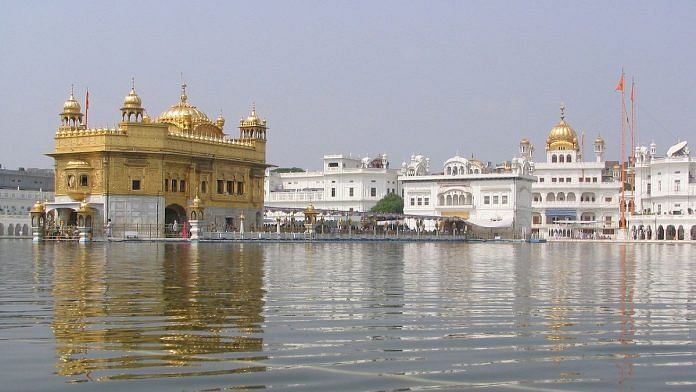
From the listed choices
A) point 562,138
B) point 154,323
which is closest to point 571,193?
point 562,138

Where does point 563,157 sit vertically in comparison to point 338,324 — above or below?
above

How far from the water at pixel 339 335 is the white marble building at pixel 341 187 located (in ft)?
268

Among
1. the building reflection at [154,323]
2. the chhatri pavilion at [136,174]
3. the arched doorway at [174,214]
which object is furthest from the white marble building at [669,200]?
the building reflection at [154,323]

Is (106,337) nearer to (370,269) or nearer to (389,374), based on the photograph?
(389,374)

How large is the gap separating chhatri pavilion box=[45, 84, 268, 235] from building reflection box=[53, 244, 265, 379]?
3628 centimetres

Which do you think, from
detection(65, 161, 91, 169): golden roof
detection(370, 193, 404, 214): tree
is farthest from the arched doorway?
detection(370, 193, 404, 214): tree

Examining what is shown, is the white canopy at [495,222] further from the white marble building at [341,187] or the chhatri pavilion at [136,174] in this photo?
the chhatri pavilion at [136,174]

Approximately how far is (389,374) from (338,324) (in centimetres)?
326

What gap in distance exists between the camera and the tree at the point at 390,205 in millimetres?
94625

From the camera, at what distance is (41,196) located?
90.4 meters

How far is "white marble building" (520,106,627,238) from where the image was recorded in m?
93.1

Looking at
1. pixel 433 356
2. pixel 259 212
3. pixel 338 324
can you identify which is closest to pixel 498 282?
pixel 338 324

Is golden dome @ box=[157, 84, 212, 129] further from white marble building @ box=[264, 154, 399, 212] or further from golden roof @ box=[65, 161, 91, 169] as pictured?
white marble building @ box=[264, 154, 399, 212]

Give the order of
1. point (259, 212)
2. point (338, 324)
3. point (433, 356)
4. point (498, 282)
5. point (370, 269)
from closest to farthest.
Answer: point (433, 356)
point (338, 324)
point (498, 282)
point (370, 269)
point (259, 212)
